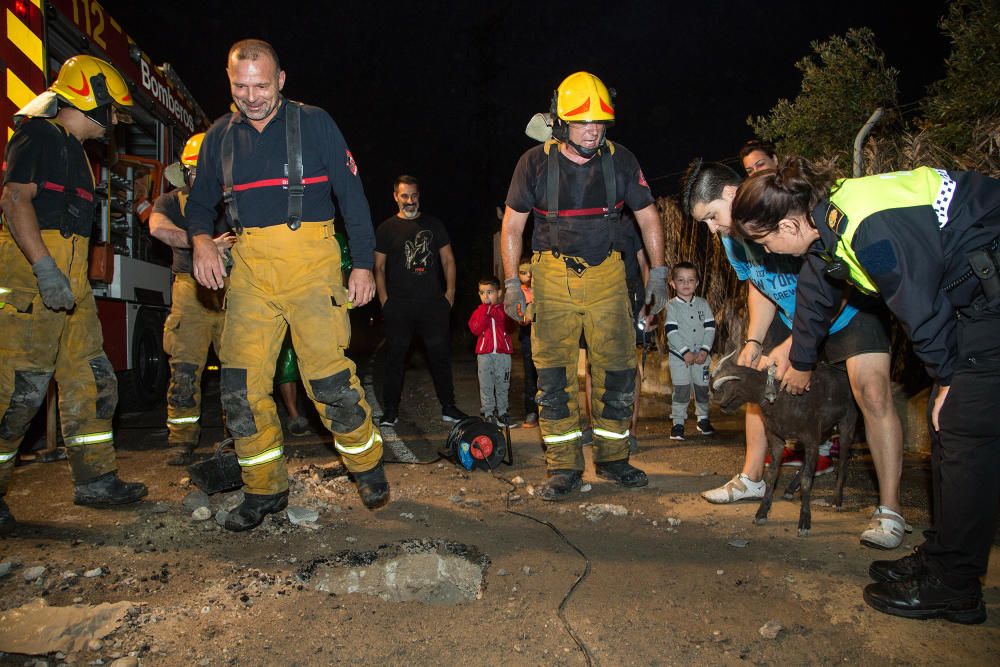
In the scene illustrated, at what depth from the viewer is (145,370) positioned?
23.1 feet

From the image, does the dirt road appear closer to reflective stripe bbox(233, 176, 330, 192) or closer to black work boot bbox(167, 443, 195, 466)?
black work boot bbox(167, 443, 195, 466)

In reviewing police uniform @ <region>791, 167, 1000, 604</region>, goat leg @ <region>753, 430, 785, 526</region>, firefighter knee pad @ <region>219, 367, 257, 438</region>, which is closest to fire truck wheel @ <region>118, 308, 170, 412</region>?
firefighter knee pad @ <region>219, 367, 257, 438</region>

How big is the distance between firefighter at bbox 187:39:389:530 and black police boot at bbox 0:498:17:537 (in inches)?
44.4

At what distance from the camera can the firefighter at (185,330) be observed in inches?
194

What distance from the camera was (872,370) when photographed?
325 centimetres

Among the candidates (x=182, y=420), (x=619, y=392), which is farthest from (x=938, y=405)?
(x=182, y=420)

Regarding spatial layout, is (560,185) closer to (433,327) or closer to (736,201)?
(736,201)

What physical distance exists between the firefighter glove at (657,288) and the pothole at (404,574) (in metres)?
2.12

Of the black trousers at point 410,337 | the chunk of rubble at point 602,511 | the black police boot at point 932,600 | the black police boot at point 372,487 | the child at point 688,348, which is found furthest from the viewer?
the black trousers at point 410,337

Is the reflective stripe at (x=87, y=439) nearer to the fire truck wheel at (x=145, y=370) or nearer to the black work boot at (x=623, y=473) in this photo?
the fire truck wheel at (x=145, y=370)

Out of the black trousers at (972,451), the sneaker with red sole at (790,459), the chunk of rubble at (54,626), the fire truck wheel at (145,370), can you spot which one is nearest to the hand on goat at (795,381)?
the black trousers at (972,451)

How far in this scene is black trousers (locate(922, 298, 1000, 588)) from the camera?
2346 millimetres

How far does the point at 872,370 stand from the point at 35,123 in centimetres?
467

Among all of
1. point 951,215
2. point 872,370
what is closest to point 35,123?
point 951,215
